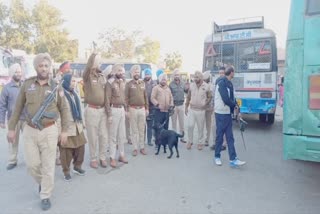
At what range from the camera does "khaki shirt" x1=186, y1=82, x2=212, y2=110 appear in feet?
23.0

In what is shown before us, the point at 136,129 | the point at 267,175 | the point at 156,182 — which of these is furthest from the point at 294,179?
the point at 136,129

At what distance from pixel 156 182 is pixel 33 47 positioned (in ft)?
103

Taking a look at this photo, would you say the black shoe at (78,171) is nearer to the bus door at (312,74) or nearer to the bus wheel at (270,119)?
the bus door at (312,74)

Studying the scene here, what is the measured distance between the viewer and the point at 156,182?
4.81 m

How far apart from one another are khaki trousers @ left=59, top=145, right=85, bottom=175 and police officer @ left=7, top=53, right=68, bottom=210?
98 centimetres

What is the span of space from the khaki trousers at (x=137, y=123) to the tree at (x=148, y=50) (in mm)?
47514

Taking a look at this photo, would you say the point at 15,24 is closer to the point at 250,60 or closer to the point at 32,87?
the point at 250,60

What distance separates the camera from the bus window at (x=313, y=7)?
3.67m

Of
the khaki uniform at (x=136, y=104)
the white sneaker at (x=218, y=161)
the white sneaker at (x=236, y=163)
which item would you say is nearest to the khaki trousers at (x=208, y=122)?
the white sneaker at (x=218, y=161)

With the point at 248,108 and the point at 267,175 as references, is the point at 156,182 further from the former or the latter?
the point at 248,108

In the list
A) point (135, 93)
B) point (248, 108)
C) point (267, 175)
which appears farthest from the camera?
point (248, 108)

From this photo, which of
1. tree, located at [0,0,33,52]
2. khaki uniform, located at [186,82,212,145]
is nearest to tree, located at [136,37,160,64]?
tree, located at [0,0,33,52]

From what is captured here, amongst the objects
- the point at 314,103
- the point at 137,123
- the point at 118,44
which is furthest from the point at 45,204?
the point at 118,44

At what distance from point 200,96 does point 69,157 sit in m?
3.30
